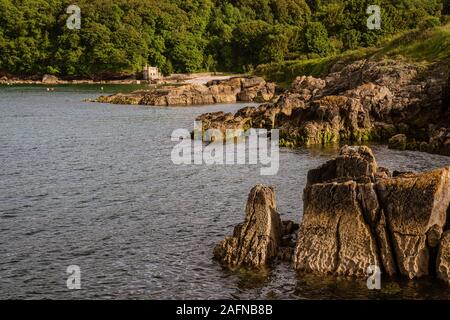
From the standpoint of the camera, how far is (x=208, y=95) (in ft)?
510

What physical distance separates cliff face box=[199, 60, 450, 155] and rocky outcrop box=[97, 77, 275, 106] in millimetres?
58372

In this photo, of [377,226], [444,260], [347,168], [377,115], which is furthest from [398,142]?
[444,260]

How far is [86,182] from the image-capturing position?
5719cm

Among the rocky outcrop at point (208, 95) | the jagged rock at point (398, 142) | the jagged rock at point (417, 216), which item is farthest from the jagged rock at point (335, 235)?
the rocky outcrop at point (208, 95)

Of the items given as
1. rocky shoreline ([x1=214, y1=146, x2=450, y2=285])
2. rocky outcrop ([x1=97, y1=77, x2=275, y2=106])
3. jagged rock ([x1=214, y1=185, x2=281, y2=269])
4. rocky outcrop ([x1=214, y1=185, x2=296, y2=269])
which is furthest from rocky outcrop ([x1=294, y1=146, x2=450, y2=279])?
rocky outcrop ([x1=97, y1=77, x2=275, y2=106])

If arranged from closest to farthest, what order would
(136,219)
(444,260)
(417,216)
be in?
1. (444,260)
2. (417,216)
3. (136,219)

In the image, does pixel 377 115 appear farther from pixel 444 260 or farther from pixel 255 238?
pixel 444 260

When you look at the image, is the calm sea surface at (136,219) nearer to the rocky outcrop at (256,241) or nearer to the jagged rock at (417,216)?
the rocky outcrop at (256,241)

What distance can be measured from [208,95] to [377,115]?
77114 millimetres

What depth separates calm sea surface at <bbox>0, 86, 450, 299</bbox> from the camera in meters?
31.7

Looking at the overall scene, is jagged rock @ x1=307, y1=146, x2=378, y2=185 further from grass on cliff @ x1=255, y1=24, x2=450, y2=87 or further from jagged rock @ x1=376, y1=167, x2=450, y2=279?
grass on cliff @ x1=255, y1=24, x2=450, y2=87

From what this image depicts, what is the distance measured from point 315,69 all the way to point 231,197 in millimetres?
123521
